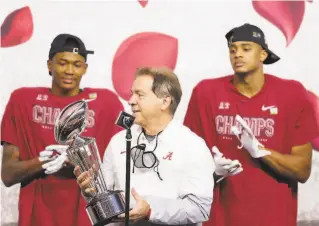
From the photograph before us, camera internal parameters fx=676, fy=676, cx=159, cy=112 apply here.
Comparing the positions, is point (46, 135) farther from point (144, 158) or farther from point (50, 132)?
point (144, 158)

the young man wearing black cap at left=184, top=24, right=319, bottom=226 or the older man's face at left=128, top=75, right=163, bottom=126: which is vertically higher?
the older man's face at left=128, top=75, right=163, bottom=126

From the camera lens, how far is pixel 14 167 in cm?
304

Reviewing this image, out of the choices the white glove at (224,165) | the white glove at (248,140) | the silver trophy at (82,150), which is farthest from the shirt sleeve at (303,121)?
the silver trophy at (82,150)

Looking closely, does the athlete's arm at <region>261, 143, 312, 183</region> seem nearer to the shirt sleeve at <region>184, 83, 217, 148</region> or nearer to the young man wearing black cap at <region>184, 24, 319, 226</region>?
the young man wearing black cap at <region>184, 24, 319, 226</region>

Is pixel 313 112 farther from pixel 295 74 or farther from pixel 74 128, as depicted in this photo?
pixel 74 128

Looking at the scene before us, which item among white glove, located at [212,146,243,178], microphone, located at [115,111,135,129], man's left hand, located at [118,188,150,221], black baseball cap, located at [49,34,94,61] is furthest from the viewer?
black baseball cap, located at [49,34,94,61]

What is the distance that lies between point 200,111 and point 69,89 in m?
0.60

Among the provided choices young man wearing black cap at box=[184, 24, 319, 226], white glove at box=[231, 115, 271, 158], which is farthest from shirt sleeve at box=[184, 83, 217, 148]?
white glove at box=[231, 115, 271, 158]

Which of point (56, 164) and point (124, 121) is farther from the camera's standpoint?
point (56, 164)

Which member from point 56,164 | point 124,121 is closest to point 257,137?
point 56,164

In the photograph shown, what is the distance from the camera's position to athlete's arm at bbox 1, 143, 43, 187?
118 inches

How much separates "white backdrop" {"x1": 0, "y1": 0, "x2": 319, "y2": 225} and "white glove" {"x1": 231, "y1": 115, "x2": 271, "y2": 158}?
27 cm

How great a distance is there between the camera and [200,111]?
9.96 ft

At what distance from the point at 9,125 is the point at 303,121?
52.0 inches
